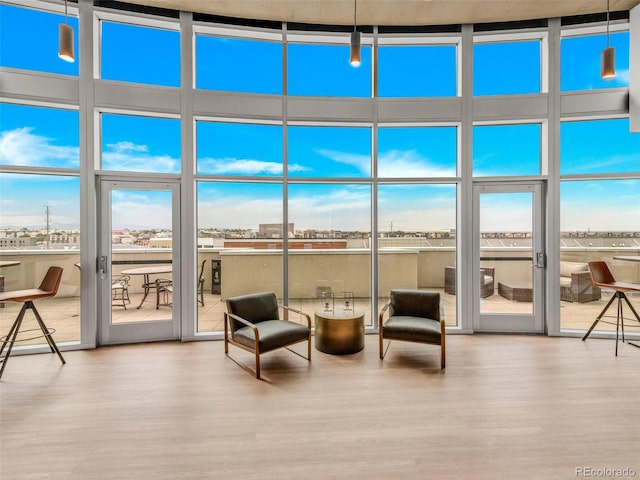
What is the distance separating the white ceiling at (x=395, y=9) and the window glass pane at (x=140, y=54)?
1.23 feet

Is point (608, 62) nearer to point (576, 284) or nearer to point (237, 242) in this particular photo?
point (576, 284)

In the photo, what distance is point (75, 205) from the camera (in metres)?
4.10

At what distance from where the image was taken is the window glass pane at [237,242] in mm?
4543

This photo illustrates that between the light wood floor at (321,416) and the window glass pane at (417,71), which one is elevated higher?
the window glass pane at (417,71)

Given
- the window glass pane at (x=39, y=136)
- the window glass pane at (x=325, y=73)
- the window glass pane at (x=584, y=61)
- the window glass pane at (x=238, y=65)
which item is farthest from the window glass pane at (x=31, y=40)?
the window glass pane at (x=584, y=61)

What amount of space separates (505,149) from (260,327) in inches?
172

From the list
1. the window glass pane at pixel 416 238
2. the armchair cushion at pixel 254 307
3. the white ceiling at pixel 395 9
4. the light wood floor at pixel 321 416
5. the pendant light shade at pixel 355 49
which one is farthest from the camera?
the window glass pane at pixel 416 238

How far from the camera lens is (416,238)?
483cm

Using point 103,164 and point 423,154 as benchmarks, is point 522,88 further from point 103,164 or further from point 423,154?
point 103,164

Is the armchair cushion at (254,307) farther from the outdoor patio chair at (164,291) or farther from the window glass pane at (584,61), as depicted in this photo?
the window glass pane at (584,61)

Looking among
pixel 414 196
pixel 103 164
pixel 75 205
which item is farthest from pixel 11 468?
pixel 414 196

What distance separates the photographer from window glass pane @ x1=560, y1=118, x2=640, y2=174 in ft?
14.5

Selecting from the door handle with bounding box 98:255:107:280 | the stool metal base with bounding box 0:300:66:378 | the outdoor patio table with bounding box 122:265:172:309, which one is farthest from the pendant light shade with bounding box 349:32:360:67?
the stool metal base with bounding box 0:300:66:378

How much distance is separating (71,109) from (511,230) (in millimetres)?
6415
